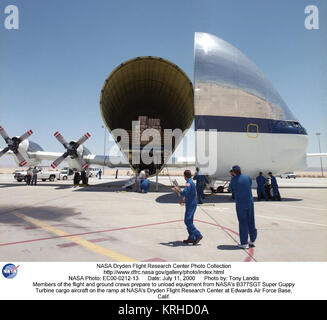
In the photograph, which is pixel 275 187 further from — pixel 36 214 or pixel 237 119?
pixel 36 214

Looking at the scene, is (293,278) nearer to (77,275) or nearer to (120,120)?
→ (77,275)

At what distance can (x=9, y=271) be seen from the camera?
2.89 meters

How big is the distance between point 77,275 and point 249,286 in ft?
7.20

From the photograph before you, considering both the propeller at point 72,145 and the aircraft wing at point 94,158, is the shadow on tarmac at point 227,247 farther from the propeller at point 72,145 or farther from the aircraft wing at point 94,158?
the propeller at point 72,145

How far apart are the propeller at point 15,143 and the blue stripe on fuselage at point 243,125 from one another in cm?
1830

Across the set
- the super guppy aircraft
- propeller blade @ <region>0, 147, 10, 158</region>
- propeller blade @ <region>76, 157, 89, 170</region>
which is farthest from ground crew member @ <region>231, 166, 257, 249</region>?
propeller blade @ <region>0, 147, 10, 158</region>

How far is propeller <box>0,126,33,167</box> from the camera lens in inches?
833

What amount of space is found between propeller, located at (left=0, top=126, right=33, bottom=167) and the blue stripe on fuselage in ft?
60.0

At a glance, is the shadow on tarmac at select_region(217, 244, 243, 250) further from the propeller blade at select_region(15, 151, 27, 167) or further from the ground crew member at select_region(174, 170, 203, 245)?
Answer: the propeller blade at select_region(15, 151, 27, 167)

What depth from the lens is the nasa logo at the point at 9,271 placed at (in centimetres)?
286

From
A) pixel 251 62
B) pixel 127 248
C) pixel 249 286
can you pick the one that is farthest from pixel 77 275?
pixel 251 62

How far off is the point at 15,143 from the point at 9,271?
22424 mm

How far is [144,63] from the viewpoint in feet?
→ 56.1

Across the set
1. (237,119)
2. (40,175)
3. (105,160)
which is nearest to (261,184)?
(237,119)
